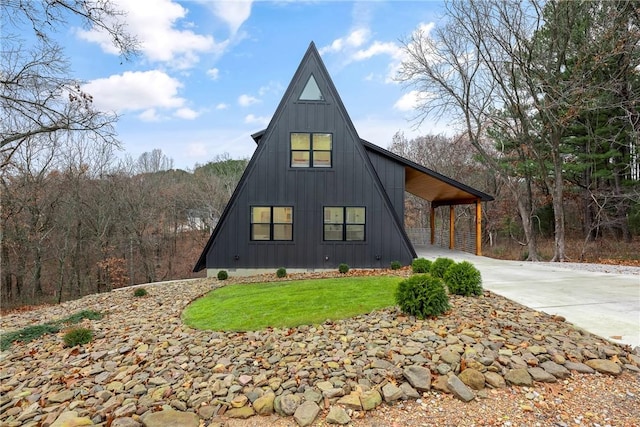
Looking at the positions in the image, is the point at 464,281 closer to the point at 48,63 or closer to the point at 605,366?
the point at 605,366

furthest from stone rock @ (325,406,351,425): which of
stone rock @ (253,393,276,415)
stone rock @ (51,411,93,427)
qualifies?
stone rock @ (51,411,93,427)

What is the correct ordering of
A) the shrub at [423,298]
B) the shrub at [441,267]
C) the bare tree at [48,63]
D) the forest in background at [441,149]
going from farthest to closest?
the forest in background at [441,149], the shrub at [441,267], the bare tree at [48,63], the shrub at [423,298]

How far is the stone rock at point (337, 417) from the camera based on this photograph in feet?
8.34

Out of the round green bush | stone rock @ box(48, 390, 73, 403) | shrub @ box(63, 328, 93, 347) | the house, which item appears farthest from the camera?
the house

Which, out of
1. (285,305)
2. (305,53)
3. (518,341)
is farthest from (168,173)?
(518,341)

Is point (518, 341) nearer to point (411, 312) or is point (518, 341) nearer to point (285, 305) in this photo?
point (411, 312)

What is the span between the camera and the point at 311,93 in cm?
1046

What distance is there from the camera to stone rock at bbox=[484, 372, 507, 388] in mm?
2893

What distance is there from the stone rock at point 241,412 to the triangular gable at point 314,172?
7635mm

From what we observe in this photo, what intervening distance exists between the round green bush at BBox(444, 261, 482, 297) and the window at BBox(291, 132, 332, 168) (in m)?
5.91

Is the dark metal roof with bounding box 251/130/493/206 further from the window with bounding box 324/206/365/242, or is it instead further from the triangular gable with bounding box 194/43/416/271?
the window with bounding box 324/206/365/242

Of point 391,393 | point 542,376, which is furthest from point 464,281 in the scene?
point 391,393

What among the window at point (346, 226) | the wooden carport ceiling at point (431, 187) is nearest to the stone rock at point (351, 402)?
the window at point (346, 226)

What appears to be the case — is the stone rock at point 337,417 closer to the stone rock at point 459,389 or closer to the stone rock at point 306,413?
the stone rock at point 306,413
